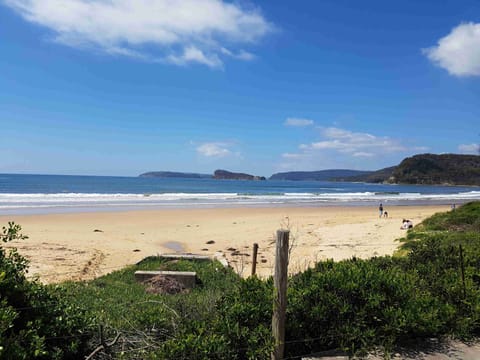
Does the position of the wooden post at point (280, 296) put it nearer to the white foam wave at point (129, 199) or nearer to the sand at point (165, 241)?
the sand at point (165, 241)

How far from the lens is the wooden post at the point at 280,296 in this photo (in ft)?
11.1

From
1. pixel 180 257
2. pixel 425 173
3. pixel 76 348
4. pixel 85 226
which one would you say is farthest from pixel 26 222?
pixel 425 173

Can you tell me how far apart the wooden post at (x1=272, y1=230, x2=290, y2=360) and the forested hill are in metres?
141

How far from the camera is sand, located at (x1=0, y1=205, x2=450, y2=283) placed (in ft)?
36.9

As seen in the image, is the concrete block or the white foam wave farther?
the white foam wave

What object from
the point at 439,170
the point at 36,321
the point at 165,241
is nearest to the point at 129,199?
the point at 165,241

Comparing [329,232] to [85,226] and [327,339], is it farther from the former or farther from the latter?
[327,339]

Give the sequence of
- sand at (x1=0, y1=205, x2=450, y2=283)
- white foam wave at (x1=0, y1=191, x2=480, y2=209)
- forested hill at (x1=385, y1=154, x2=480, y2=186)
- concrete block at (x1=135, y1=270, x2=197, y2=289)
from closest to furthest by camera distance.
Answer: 1. concrete block at (x1=135, y1=270, x2=197, y2=289)
2. sand at (x1=0, y1=205, x2=450, y2=283)
3. white foam wave at (x1=0, y1=191, x2=480, y2=209)
4. forested hill at (x1=385, y1=154, x2=480, y2=186)

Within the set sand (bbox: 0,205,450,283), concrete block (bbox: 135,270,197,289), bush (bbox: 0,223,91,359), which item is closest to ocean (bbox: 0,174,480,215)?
sand (bbox: 0,205,450,283)

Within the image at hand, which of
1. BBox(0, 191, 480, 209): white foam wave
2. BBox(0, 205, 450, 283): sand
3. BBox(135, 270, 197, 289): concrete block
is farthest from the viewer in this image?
BBox(0, 191, 480, 209): white foam wave

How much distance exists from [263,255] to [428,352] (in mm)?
9426

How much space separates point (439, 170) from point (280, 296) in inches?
6062

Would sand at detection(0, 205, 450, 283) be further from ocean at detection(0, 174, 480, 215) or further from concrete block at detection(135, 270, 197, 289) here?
ocean at detection(0, 174, 480, 215)

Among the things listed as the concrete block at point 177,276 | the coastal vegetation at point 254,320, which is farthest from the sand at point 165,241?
the coastal vegetation at point 254,320
